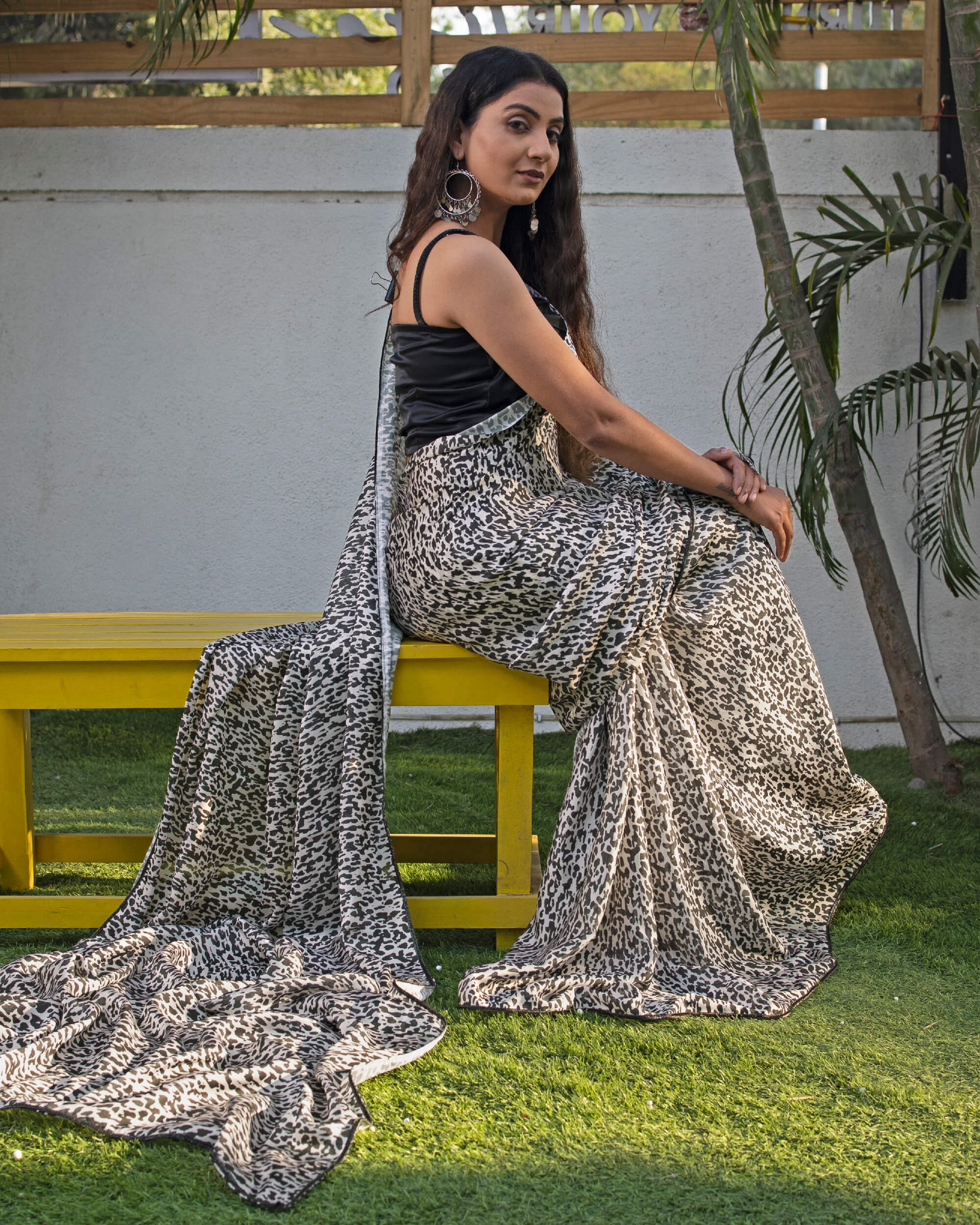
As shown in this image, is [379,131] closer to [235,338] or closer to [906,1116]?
[235,338]

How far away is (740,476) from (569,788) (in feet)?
2.29

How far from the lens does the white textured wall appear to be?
14.2 ft

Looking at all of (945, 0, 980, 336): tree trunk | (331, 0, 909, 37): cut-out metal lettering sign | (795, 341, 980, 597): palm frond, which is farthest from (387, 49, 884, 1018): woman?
(331, 0, 909, 37): cut-out metal lettering sign

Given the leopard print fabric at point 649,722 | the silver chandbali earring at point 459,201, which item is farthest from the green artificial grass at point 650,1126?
the silver chandbali earring at point 459,201

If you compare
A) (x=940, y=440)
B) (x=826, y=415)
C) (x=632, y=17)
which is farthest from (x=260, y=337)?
(x=940, y=440)

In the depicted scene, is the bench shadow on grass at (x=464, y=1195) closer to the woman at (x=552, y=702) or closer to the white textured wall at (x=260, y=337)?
the woman at (x=552, y=702)

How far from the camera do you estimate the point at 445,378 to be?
230 centimetres

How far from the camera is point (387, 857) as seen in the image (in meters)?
2.15

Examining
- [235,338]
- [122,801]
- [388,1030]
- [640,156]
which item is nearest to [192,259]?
[235,338]

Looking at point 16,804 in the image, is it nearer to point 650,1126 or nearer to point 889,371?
point 650,1126

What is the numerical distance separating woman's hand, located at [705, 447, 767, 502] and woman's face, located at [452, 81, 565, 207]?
2.11ft

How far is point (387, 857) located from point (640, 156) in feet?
10.3

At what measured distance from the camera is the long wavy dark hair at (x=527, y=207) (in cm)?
231

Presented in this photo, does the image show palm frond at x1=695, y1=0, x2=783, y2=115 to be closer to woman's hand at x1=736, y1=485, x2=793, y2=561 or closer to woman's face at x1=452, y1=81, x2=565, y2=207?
woman's face at x1=452, y1=81, x2=565, y2=207
